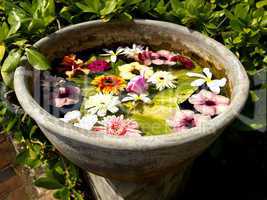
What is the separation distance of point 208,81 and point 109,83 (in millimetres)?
405

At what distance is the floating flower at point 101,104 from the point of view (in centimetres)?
160

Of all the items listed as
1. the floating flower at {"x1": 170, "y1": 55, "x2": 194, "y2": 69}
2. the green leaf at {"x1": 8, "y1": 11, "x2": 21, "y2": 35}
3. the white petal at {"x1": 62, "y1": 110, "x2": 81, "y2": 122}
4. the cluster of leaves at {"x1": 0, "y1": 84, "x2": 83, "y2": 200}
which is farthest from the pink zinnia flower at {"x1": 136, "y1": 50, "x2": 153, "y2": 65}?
the cluster of leaves at {"x1": 0, "y1": 84, "x2": 83, "y2": 200}

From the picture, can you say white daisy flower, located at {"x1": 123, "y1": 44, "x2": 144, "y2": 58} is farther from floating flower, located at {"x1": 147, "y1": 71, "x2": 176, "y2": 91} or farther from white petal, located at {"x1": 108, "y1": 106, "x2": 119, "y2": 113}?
white petal, located at {"x1": 108, "y1": 106, "x2": 119, "y2": 113}

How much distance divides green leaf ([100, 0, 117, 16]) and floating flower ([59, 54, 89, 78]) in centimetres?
23

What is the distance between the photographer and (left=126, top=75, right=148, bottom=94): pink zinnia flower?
5.50ft

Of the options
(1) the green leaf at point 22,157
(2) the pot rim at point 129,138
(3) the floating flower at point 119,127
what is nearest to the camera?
(2) the pot rim at point 129,138

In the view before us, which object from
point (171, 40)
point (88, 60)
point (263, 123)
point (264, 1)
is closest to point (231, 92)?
point (263, 123)

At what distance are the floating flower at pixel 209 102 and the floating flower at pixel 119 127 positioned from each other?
0.86 feet

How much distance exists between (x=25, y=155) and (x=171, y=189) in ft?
2.44

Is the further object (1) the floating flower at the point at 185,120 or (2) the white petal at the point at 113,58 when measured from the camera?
(2) the white petal at the point at 113,58

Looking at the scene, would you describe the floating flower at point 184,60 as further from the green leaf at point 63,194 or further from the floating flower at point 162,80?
the green leaf at point 63,194

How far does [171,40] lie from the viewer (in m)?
1.84

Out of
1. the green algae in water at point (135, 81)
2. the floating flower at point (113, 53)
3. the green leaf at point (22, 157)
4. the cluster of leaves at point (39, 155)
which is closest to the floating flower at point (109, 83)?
the green algae in water at point (135, 81)

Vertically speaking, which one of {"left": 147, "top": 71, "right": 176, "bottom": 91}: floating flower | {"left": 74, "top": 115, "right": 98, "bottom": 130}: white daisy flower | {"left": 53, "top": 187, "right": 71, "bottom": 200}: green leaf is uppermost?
{"left": 147, "top": 71, "right": 176, "bottom": 91}: floating flower
